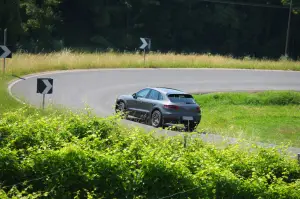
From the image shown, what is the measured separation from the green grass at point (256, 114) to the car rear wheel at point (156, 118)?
1.53m

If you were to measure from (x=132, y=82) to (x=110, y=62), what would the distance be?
713cm

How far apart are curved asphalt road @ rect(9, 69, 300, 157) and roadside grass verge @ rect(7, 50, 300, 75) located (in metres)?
1.38

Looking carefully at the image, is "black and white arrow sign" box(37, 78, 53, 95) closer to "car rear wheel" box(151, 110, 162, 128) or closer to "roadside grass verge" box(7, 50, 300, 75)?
"car rear wheel" box(151, 110, 162, 128)

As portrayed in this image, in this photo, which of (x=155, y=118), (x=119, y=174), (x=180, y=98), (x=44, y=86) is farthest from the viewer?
(x=155, y=118)

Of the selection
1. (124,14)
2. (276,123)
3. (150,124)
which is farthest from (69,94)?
(124,14)

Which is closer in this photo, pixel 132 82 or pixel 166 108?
pixel 166 108

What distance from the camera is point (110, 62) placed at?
146ft

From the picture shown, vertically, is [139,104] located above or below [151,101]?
below

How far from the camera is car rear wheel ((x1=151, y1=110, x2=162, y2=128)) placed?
23.6m

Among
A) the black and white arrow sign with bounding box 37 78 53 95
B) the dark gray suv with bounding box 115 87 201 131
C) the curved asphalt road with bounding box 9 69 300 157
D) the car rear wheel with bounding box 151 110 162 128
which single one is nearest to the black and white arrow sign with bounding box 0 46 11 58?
the curved asphalt road with bounding box 9 69 300 157

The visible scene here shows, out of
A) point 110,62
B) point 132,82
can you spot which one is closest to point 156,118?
point 132,82

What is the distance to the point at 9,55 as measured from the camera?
29.6m

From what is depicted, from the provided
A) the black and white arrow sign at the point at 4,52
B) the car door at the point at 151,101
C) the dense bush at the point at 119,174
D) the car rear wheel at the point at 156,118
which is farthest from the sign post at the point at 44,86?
the dense bush at the point at 119,174

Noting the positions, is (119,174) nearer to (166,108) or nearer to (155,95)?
(166,108)
